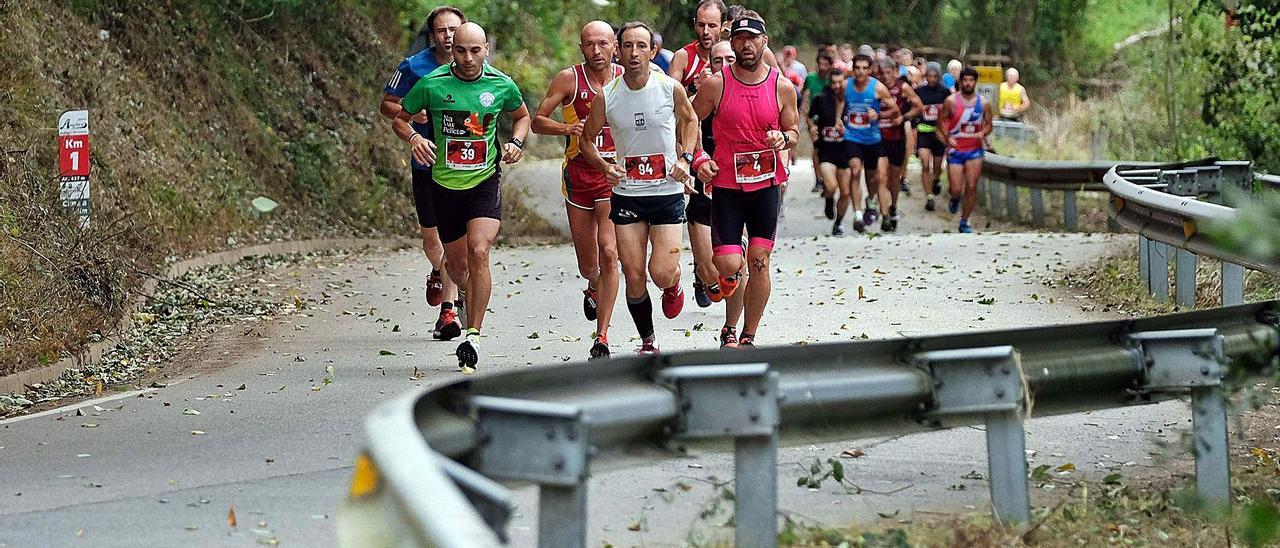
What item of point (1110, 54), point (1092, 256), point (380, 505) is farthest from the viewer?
point (1110, 54)

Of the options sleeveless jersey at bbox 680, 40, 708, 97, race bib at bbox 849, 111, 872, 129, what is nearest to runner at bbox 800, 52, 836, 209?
race bib at bbox 849, 111, 872, 129

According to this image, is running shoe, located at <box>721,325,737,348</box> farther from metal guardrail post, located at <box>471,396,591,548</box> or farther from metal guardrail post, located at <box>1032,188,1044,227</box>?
metal guardrail post, located at <box>1032,188,1044,227</box>

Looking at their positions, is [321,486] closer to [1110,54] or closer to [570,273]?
[570,273]

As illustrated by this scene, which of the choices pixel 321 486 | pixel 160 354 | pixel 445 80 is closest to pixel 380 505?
pixel 321 486

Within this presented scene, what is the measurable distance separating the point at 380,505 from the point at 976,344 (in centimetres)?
292

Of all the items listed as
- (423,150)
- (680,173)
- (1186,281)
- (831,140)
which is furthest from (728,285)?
(831,140)

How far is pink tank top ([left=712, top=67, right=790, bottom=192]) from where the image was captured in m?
10.6

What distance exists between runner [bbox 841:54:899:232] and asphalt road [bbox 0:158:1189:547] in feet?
15.5

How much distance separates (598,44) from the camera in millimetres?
11164

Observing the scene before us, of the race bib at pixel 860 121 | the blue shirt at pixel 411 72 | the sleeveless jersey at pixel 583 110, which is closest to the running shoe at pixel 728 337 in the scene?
the sleeveless jersey at pixel 583 110

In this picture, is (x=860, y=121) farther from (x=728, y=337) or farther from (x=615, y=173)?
(x=615, y=173)

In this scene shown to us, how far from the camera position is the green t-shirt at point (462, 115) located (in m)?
11.2

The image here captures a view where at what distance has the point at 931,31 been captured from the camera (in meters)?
56.3

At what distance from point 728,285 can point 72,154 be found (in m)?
5.69
